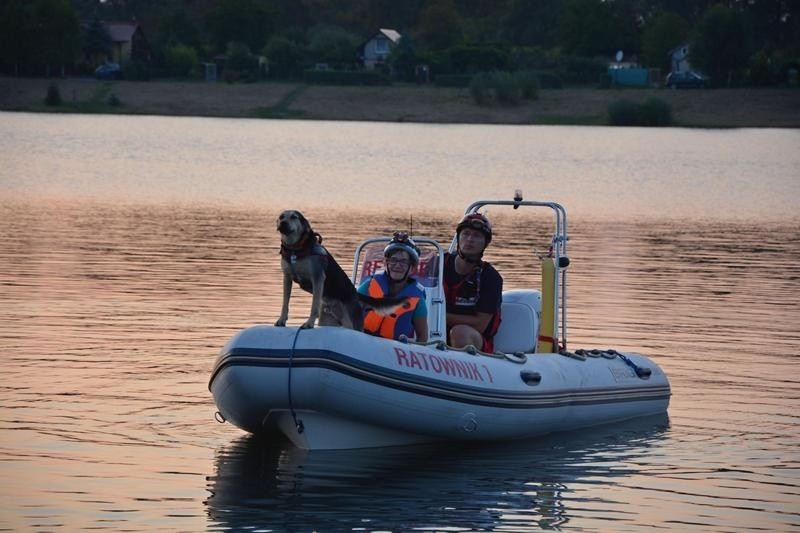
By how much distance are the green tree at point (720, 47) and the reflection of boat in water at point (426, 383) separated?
77.9m

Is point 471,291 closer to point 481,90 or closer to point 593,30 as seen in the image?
point 481,90

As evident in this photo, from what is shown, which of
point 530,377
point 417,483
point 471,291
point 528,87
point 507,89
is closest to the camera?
point 417,483

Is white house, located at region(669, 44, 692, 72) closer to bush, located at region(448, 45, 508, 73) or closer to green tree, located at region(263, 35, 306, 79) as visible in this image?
bush, located at region(448, 45, 508, 73)

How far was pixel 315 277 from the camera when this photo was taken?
10.6 m

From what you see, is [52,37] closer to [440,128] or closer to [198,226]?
[440,128]

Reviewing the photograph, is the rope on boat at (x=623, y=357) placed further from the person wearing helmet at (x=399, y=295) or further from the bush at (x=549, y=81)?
the bush at (x=549, y=81)

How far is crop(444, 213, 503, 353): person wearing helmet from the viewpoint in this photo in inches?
488

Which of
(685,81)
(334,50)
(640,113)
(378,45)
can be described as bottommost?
(640,113)

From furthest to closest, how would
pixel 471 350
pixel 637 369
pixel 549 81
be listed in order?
pixel 549 81
pixel 637 369
pixel 471 350

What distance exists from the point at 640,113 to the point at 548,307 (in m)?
59.4

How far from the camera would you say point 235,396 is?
36.3 ft

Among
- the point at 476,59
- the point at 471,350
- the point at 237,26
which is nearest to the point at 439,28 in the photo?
the point at 237,26

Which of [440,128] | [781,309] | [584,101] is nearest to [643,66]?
[584,101]

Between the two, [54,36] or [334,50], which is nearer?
[54,36]
